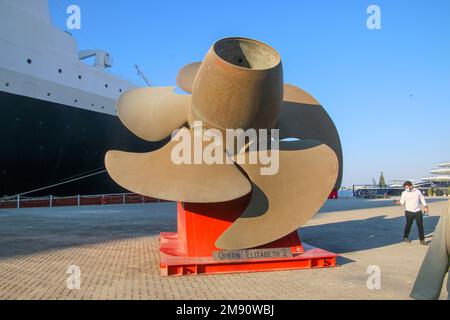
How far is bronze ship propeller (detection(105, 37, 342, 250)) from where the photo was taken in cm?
470

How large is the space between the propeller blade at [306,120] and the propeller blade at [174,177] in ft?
5.53

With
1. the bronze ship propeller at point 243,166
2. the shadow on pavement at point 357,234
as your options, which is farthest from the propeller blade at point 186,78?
the shadow on pavement at point 357,234

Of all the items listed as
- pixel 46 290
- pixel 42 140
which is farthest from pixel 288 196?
pixel 42 140

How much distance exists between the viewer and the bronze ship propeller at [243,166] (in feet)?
15.4

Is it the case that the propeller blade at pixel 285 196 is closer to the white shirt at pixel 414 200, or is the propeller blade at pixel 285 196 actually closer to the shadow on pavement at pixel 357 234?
the shadow on pavement at pixel 357 234

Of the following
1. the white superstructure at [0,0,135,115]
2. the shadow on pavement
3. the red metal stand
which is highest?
the white superstructure at [0,0,135,115]

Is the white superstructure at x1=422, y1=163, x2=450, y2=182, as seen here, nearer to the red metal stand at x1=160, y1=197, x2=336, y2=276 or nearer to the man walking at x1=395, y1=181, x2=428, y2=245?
the man walking at x1=395, y1=181, x2=428, y2=245

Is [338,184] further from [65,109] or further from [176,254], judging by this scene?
[65,109]

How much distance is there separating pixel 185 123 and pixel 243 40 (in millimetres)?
1685

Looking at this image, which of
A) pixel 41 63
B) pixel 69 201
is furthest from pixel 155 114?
pixel 69 201

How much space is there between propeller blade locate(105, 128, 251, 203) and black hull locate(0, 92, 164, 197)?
1085cm

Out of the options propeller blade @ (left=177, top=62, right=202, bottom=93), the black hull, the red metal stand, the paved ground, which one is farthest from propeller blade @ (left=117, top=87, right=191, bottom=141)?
the black hull

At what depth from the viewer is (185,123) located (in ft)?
19.8

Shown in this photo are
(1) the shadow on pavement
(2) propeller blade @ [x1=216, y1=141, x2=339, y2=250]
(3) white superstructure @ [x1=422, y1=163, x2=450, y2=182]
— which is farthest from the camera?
(3) white superstructure @ [x1=422, y1=163, x2=450, y2=182]
